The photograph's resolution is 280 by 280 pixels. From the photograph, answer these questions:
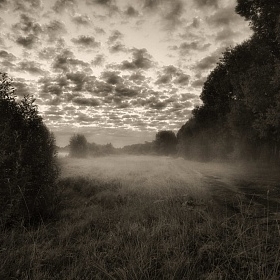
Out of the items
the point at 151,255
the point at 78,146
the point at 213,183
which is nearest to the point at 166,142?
the point at 78,146

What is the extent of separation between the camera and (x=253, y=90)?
60.0 ft

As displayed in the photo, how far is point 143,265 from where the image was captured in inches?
128

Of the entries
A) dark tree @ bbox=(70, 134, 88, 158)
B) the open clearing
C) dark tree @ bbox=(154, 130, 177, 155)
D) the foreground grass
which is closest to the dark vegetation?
the open clearing

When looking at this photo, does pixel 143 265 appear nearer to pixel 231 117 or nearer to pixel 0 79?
pixel 0 79

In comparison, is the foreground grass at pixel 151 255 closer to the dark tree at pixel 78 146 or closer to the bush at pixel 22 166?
the bush at pixel 22 166

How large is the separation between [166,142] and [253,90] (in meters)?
94.4

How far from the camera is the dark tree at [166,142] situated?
109919mm

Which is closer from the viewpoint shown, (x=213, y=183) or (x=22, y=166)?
(x=22, y=166)

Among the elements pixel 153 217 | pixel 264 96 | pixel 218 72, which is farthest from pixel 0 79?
pixel 218 72

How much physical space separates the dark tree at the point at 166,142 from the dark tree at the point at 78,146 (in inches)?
1967

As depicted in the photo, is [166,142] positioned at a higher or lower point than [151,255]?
higher

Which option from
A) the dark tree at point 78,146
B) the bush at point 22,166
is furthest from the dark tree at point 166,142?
the bush at point 22,166

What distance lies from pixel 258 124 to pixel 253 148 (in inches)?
408

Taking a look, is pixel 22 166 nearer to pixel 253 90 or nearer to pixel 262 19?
pixel 253 90
